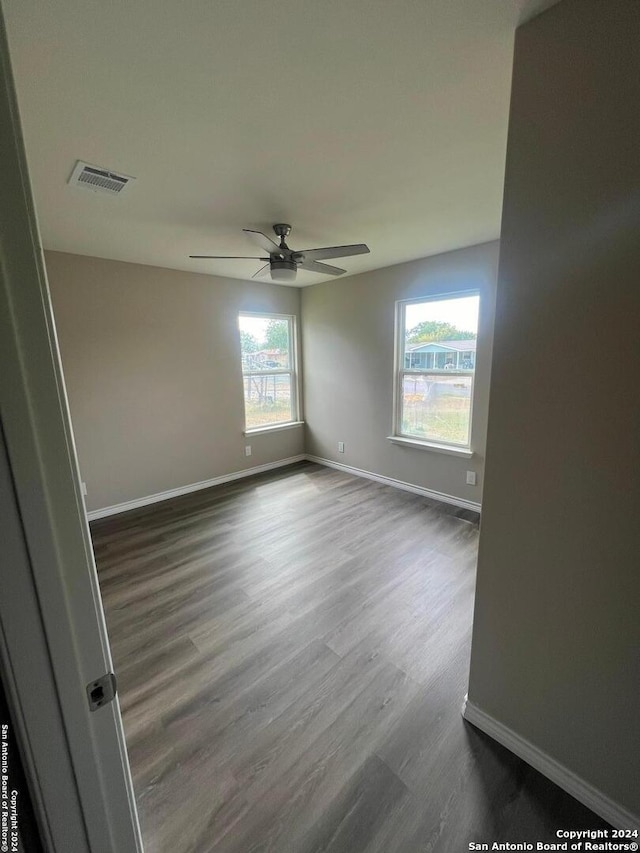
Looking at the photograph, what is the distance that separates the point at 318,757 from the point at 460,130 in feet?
8.95

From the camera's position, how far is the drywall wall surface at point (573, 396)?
0.98m

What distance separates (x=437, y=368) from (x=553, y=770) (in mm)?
3010

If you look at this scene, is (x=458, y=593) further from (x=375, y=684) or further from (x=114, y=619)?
(x=114, y=619)

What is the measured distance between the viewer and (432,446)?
3680 mm

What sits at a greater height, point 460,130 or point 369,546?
point 460,130

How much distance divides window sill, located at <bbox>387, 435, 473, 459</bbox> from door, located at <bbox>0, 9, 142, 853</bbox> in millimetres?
3353

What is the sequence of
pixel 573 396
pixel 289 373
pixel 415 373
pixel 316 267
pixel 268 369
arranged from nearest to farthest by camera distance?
pixel 573 396 → pixel 316 267 → pixel 415 373 → pixel 268 369 → pixel 289 373

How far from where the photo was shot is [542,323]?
1.14 meters

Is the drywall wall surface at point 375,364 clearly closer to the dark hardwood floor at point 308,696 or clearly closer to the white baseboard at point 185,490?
the white baseboard at point 185,490

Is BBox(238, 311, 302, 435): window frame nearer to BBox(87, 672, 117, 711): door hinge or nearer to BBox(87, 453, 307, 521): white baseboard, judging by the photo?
BBox(87, 453, 307, 521): white baseboard

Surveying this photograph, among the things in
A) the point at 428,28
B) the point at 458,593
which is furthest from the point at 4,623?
the point at 458,593

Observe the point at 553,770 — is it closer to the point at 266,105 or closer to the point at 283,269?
the point at 266,105

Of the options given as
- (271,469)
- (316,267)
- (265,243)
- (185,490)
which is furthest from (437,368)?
(185,490)

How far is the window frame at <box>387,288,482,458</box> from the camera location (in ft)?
11.1
